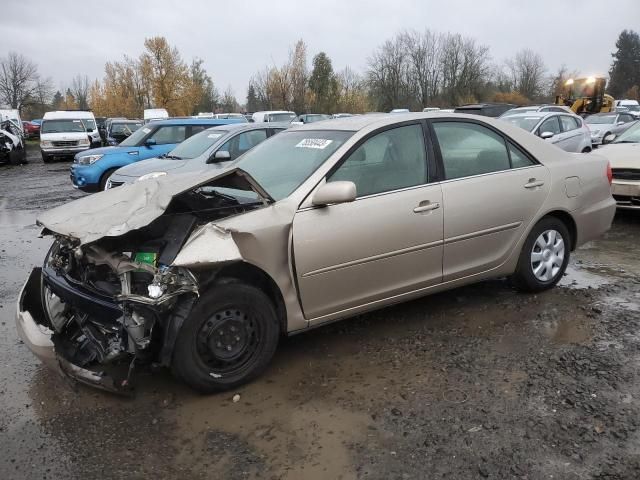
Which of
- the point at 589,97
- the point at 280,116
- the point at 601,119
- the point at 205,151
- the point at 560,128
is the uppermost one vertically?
the point at 589,97

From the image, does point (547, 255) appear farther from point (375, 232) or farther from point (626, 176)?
point (626, 176)

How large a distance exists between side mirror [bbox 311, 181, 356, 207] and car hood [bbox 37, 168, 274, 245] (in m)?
0.34

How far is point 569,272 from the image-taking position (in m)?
5.46

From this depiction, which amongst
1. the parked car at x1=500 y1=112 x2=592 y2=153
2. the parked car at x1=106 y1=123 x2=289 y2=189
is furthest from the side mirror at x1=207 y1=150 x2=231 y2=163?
the parked car at x1=500 y1=112 x2=592 y2=153

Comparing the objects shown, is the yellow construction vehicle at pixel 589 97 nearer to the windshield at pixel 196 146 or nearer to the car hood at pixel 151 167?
the windshield at pixel 196 146

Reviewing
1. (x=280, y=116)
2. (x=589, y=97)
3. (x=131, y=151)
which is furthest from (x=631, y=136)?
(x=589, y=97)

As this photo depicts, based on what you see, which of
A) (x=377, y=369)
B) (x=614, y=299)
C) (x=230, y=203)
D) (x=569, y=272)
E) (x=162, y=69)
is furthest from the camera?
(x=162, y=69)

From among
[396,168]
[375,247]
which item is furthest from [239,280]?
[396,168]

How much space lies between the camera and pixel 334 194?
3332 mm

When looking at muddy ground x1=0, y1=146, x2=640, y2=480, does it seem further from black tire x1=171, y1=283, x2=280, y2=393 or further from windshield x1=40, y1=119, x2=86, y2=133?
windshield x1=40, y1=119, x2=86, y2=133

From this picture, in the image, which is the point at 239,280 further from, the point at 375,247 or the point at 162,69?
the point at 162,69

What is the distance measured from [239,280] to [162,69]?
43.3 metres

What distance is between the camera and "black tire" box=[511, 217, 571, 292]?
449 centimetres

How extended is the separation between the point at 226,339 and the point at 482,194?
2.27m
